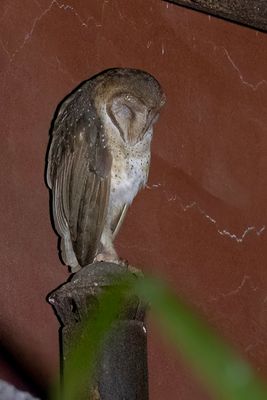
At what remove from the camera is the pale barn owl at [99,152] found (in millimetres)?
1994

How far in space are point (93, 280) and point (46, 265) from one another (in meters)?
0.79

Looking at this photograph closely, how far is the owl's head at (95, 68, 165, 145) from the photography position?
197 centimetres

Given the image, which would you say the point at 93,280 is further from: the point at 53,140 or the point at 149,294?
the point at 149,294

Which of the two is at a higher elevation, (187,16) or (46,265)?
(187,16)

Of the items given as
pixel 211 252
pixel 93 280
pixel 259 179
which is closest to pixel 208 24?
pixel 259 179

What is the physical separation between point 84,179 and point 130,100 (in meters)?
0.22

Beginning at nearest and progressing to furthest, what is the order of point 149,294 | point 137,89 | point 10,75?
→ point 149,294, point 137,89, point 10,75

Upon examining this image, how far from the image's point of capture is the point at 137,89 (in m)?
1.96

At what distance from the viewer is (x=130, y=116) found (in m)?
2.00

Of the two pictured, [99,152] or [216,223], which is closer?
[99,152]

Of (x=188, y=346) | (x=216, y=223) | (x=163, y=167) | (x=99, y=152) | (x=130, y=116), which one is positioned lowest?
(x=216, y=223)

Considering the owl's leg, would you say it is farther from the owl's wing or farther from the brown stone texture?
the brown stone texture

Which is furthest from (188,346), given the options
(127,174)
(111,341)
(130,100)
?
(127,174)

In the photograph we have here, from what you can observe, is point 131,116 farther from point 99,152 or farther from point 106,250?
point 106,250
